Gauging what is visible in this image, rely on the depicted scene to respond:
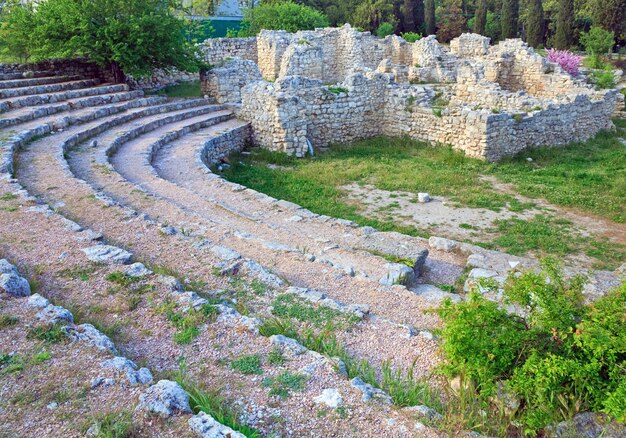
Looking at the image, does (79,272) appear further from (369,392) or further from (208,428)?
(369,392)

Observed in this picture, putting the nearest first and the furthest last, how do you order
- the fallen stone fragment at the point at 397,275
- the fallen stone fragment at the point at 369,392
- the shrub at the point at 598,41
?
the fallen stone fragment at the point at 369,392, the fallen stone fragment at the point at 397,275, the shrub at the point at 598,41

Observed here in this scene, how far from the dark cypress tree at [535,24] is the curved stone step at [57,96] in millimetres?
32692

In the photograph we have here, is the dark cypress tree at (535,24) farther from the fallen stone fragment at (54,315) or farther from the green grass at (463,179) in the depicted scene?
the fallen stone fragment at (54,315)

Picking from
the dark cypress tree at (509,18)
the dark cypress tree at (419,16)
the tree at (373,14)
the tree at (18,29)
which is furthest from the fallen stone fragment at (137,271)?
the dark cypress tree at (419,16)

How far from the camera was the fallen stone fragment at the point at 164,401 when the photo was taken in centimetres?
344

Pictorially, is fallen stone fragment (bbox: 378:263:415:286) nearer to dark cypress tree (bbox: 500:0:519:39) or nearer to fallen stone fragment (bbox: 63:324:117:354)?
fallen stone fragment (bbox: 63:324:117:354)

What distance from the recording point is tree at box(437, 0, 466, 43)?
147 feet

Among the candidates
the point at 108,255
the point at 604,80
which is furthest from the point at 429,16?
the point at 108,255

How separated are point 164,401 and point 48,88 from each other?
50.6 ft

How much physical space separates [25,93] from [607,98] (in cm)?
1790

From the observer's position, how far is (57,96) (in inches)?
617

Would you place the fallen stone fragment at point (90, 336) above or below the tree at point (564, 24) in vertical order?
below

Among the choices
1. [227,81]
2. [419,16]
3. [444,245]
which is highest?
[419,16]

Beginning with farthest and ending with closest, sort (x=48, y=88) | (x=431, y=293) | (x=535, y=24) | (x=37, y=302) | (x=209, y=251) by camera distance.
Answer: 1. (x=535, y=24)
2. (x=48, y=88)
3. (x=209, y=251)
4. (x=431, y=293)
5. (x=37, y=302)
